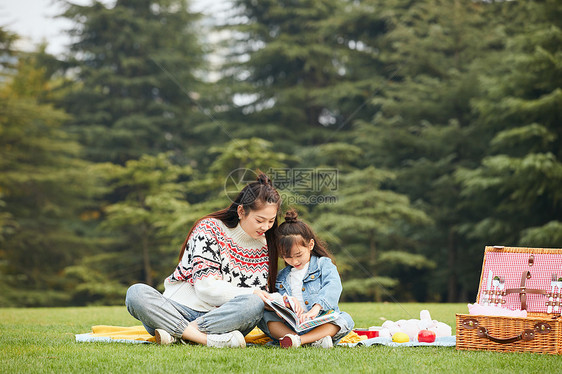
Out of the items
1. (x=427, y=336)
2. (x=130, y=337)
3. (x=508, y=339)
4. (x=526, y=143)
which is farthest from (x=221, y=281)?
(x=526, y=143)

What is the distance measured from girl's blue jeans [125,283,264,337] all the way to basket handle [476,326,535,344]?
131cm

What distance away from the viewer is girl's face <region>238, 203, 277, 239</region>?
3617 mm

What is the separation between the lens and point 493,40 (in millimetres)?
13094

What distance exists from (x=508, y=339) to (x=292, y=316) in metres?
1.26

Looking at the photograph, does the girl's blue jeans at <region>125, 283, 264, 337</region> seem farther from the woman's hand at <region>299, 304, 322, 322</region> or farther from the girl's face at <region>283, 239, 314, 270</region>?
the girl's face at <region>283, 239, 314, 270</region>

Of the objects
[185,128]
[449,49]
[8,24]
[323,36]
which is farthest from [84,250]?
[449,49]

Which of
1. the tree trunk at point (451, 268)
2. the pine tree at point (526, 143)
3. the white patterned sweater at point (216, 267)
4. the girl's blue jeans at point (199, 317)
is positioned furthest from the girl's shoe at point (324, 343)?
the tree trunk at point (451, 268)

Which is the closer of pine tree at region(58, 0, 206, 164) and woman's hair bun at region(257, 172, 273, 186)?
woman's hair bun at region(257, 172, 273, 186)

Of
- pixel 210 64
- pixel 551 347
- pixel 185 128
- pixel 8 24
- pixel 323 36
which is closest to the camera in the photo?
pixel 551 347

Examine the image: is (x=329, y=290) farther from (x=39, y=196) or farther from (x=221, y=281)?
(x=39, y=196)

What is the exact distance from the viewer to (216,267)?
3594mm

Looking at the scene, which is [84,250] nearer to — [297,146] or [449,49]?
[297,146]

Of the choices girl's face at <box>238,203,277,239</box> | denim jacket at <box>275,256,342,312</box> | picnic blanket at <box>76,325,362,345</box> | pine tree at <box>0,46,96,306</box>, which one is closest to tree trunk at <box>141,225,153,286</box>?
pine tree at <box>0,46,96,306</box>

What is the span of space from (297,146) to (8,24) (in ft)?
25.7
